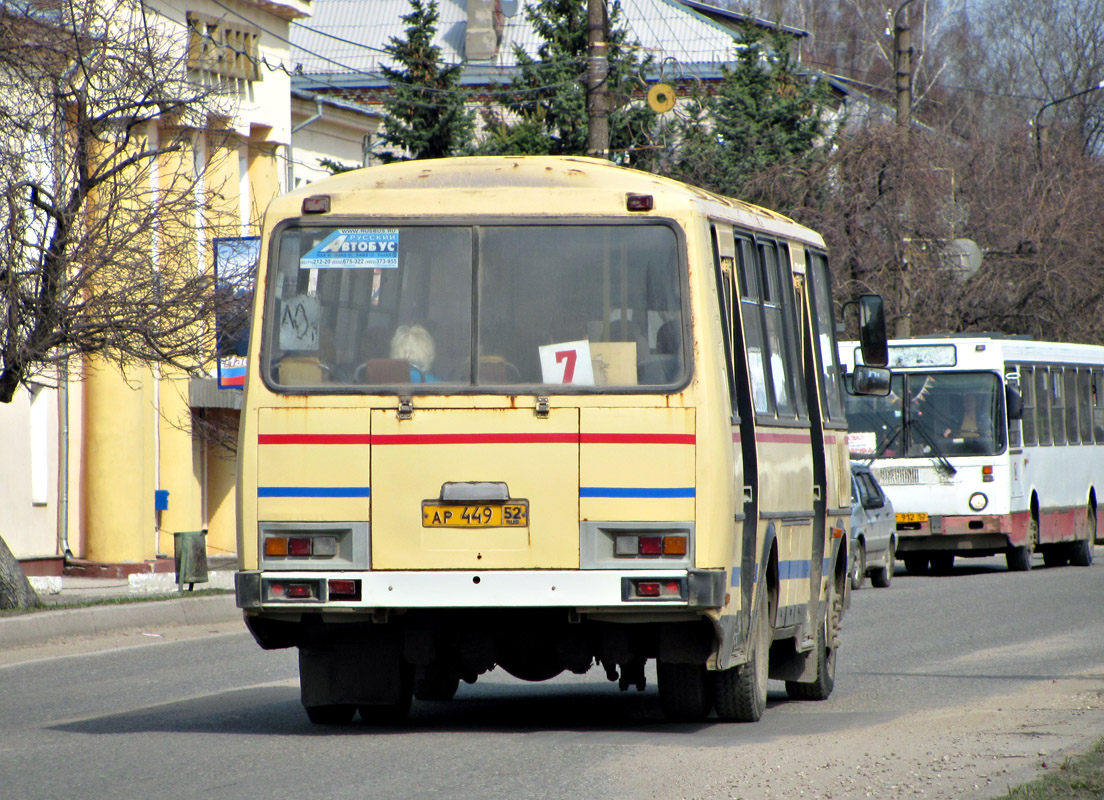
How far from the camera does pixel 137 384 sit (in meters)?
28.3

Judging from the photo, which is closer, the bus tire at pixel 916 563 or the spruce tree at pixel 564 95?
the bus tire at pixel 916 563

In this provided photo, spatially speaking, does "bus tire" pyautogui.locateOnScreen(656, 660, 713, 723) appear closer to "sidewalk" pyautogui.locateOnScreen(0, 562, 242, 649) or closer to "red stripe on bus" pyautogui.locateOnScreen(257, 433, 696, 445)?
"red stripe on bus" pyautogui.locateOnScreen(257, 433, 696, 445)

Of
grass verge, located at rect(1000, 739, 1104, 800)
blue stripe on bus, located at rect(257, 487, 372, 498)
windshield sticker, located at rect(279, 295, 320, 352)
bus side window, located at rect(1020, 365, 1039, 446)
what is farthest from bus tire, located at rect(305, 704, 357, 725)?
bus side window, located at rect(1020, 365, 1039, 446)

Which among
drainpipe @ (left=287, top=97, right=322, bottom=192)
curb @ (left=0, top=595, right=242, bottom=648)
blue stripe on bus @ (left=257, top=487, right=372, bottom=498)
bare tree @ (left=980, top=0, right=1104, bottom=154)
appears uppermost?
bare tree @ (left=980, top=0, right=1104, bottom=154)

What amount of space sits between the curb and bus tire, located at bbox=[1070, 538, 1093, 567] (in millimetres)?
14506

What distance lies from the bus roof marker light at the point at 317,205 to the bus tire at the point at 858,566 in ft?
45.9

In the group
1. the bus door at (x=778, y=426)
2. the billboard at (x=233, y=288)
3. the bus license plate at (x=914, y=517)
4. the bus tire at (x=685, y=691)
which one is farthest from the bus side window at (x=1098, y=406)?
the bus tire at (x=685, y=691)

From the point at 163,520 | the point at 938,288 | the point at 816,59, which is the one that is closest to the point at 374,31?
the point at 816,59

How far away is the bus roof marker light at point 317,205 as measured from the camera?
9484 millimetres

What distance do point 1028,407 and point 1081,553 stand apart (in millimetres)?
3289

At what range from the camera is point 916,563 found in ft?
95.2

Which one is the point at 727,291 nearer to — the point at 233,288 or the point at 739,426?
the point at 739,426

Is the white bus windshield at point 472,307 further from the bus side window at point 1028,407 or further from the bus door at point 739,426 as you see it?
the bus side window at point 1028,407

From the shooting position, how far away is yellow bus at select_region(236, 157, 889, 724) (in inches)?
353
